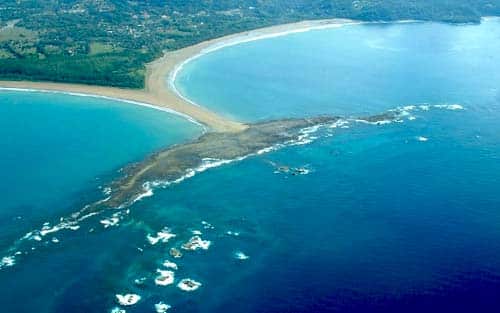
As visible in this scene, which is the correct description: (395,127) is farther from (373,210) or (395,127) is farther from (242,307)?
(242,307)

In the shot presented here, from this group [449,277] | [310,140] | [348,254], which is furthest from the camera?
[310,140]

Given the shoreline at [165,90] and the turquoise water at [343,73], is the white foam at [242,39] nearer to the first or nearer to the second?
the shoreline at [165,90]

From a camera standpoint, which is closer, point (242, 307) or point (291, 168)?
point (242, 307)

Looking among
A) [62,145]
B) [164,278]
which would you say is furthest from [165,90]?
[164,278]

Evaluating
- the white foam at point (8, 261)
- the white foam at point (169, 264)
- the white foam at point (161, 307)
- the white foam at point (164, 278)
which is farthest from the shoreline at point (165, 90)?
the white foam at point (161, 307)

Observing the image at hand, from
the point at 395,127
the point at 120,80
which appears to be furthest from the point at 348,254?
the point at 120,80

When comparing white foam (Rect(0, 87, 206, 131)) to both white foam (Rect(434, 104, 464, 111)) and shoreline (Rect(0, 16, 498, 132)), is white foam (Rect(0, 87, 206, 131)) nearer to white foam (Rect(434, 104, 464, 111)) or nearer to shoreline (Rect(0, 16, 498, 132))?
shoreline (Rect(0, 16, 498, 132))
